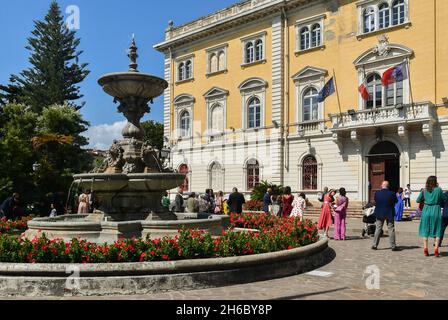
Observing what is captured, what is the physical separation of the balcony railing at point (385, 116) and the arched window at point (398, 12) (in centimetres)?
522

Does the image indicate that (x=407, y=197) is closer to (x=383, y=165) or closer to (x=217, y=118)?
(x=383, y=165)

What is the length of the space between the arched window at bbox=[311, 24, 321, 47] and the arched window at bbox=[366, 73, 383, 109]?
15.1 feet

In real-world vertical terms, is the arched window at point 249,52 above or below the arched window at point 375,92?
above

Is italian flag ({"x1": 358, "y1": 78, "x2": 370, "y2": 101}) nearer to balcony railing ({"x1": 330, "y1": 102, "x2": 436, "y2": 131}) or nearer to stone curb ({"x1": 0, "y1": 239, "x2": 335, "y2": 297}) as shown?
balcony railing ({"x1": 330, "y1": 102, "x2": 436, "y2": 131})

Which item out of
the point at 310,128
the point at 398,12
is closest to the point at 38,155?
the point at 310,128

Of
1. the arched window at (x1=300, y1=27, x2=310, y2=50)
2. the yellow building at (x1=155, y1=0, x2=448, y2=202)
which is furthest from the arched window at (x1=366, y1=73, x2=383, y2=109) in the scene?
the arched window at (x1=300, y1=27, x2=310, y2=50)

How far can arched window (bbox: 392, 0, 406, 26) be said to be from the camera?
81.5 ft

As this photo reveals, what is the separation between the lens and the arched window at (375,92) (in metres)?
25.6

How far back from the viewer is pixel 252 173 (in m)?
31.8

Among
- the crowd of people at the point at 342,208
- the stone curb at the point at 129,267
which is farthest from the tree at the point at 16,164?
the stone curb at the point at 129,267

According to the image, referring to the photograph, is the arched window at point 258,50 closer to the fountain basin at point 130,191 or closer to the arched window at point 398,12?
the arched window at point 398,12

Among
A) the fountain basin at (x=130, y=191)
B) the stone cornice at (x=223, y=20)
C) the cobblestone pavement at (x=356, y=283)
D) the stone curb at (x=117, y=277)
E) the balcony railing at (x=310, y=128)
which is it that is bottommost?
the cobblestone pavement at (x=356, y=283)

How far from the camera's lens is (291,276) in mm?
7887

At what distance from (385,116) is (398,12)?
6.13 meters
